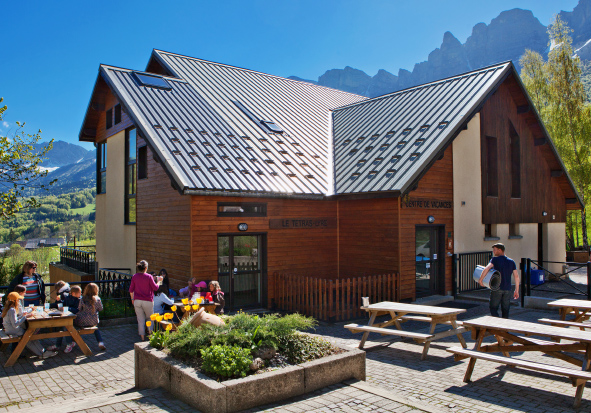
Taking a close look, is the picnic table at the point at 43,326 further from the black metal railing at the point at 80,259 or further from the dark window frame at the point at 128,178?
the black metal railing at the point at 80,259

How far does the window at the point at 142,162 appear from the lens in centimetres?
1543

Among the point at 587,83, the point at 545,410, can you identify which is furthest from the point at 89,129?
the point at 587,83

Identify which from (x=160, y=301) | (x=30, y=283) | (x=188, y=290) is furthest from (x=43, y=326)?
(x=188, y=290)

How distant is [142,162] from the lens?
15.7 metres

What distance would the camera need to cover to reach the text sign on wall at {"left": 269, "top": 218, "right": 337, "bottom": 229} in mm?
13132

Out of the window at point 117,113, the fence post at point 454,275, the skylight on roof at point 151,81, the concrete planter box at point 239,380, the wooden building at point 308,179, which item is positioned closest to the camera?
the concrete planter box at point 239,380

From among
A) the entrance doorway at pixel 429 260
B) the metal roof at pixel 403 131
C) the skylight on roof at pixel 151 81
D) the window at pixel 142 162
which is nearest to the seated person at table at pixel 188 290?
the metal roof at pixel 403 131

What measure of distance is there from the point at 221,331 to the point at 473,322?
150 inches

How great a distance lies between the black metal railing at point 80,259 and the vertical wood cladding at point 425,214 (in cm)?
1283

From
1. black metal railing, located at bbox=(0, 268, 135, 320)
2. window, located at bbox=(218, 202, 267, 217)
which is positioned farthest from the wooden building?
black metal railing, located at bbox=(0, 268, 135, 320)

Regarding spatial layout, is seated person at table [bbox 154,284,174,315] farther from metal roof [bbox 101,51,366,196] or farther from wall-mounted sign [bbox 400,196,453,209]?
wall-mounted sign [bbox 400,196,453,209]

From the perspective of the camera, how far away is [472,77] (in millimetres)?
16500

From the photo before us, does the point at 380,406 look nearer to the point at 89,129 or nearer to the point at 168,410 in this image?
the point at 168,410

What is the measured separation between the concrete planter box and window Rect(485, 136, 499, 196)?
1242 cm
